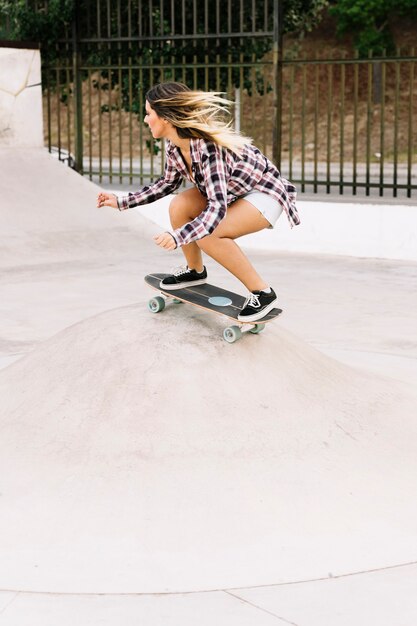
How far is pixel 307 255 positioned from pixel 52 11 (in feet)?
22.7

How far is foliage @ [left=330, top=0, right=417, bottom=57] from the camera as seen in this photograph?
4519cm

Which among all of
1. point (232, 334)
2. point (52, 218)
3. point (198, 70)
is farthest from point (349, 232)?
point (232, 334)

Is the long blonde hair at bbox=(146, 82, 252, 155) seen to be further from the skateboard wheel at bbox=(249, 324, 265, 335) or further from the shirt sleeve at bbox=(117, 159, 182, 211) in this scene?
the skateboard wheel at bbox=(249, 324, 265, 335)

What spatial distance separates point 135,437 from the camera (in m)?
4.88

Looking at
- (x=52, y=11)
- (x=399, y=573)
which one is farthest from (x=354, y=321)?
(x=52, y=11)

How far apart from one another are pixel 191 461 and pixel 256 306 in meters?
0.92

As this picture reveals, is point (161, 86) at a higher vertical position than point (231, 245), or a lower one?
higher

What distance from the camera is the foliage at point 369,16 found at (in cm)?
4519

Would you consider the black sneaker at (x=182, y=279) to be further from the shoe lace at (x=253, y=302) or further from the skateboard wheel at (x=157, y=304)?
the shoe lace at (x=253, y=302)

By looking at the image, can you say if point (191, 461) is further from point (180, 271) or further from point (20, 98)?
point (20, 98)

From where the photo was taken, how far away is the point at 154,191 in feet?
18.0

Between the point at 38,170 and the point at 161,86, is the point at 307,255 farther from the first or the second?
the point at 161,86

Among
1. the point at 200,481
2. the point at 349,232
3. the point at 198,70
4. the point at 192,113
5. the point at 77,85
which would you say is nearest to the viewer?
the point at 200,481

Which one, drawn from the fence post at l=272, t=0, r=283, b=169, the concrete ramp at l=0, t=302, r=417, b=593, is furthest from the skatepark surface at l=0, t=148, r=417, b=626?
the fence post at l=272, t=0, r=283, b=169
